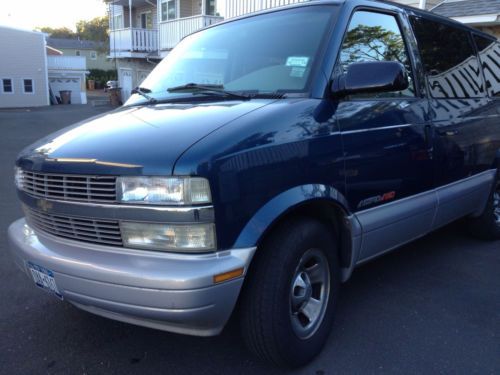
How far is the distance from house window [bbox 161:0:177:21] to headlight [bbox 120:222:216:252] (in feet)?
68.3

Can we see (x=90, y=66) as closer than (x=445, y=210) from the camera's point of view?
No

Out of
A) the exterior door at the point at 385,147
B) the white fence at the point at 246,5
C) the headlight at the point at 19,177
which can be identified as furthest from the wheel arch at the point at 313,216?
the white fence at the point at 246,5

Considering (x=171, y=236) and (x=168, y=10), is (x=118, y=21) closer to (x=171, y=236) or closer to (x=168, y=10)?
(x=168, y=10)

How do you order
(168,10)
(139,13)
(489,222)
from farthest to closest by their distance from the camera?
(139,13) → (168,10) → (489,222)

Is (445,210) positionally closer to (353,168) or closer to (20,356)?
(353,168)

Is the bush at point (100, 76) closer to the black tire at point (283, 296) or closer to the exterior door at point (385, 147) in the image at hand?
the exterior door at point (385, 147)

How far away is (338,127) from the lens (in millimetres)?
2777

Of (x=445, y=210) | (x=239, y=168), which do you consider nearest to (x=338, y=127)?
(x=239, y=168)

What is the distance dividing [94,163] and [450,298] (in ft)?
9.36

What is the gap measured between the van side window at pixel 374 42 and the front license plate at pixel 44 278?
209 centimetres

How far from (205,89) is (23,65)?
102 ft

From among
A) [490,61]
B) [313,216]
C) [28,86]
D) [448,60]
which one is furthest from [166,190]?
[28,86]

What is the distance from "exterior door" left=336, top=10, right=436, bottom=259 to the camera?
2916 millimetres

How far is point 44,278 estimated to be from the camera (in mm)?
2539
